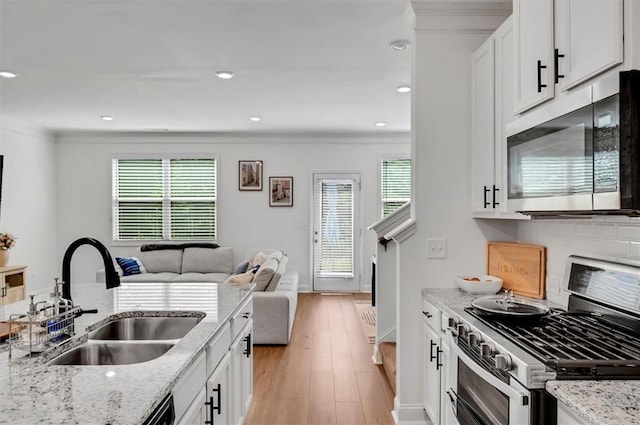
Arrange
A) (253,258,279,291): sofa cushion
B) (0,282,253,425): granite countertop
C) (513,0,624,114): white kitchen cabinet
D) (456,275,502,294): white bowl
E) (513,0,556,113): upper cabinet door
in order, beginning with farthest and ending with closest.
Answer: (253,258,279,291): sofa cushion
(456,275,502,294): white bowl
(513,0,556,113): upper cabinet door
(513,0,624,114): white kitchen cabinet
(0,282,253,425): granite countertop

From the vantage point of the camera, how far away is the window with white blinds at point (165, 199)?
745cm

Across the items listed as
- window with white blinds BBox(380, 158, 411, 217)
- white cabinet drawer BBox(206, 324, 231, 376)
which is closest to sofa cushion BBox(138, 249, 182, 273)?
window with white blinds BBox(380, 158, 411, 217)

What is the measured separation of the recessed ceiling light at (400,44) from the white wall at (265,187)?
402 centimetres

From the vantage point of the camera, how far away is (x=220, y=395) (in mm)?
1993

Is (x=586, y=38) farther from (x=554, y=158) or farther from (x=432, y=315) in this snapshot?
(x=432, y=315)

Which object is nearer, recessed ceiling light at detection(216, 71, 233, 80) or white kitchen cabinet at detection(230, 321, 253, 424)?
white kitchen cabinet at detection(230, 321, 253, 424)

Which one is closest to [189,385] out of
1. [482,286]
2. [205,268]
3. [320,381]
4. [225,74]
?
[482,286]

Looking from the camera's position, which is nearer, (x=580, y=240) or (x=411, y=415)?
(x=580, y=240)

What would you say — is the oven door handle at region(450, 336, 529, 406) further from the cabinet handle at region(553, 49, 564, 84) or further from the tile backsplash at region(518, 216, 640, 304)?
the cabinet handle at region(553, 49, 564, 84)

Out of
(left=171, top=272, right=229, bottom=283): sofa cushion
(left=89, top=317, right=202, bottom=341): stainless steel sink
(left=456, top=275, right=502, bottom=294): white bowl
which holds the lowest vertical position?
(left=171, top=272, right=229, bottom=283): sofa cushion

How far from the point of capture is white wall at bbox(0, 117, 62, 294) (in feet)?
20.3

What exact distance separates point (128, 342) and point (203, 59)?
2.67 meters

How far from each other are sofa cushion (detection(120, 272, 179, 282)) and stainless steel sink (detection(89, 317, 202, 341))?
4.33m

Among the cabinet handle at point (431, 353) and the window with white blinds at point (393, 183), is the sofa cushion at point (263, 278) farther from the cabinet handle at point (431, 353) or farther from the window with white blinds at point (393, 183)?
the window with white blinds at point (393, 183)
